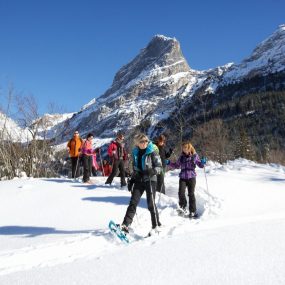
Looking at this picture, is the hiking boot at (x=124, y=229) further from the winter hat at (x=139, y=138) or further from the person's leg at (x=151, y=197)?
the winter hat at (x=139, y=138)

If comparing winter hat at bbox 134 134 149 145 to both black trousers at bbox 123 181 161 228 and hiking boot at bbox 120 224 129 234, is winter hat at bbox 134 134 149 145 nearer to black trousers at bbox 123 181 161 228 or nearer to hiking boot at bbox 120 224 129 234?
black trousers at bbox 123 181 161 228

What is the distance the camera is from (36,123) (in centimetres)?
2177

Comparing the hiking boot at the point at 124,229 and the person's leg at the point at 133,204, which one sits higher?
the person's leg at the point at 133,204

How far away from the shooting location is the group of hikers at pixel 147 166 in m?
7.34

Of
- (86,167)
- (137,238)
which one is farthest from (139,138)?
(86,167)

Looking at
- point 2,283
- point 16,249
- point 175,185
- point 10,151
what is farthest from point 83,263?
point 10,151

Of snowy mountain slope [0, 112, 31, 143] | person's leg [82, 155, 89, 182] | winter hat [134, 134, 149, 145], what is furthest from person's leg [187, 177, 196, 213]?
snowy mountain slope [0, 112, 31, 143]

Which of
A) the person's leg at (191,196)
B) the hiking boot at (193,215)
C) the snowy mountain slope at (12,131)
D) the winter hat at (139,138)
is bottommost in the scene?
the hiking boot at (193,215)

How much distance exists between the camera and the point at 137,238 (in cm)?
704

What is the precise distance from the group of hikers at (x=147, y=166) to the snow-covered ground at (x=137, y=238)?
373 mm

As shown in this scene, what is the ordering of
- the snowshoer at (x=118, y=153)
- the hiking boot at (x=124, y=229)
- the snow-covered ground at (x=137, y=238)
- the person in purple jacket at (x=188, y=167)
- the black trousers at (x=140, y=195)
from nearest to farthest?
the snow-covered ground at (x=137, y=238), the hiking boot at (x=124, y=229), the black trousers at (x=140, y=195), the person in purple jacket at (x=188, y=167), the snowshoer at (x=118, y=153)

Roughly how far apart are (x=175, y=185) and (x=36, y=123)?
458 inches

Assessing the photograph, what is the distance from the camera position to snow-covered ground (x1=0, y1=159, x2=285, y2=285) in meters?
4.39

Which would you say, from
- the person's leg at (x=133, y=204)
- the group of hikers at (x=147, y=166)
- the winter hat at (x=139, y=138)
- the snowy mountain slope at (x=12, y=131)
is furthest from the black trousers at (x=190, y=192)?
the snowy mountain slope at (x=12, y=131)
